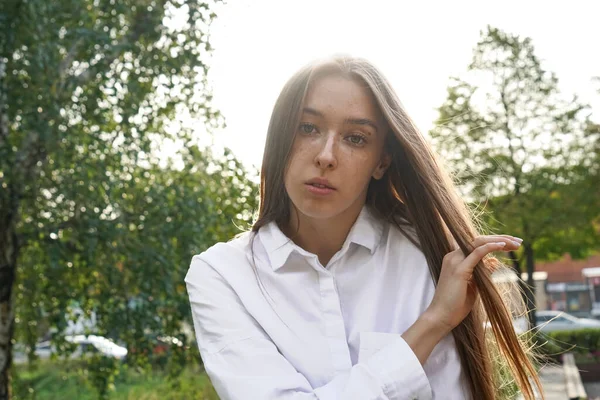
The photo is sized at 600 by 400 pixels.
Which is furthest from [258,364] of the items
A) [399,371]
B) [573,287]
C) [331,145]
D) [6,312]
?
[573,287]

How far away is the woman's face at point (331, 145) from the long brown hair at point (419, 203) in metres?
0.03

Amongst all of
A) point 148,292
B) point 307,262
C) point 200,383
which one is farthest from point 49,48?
point 200,383

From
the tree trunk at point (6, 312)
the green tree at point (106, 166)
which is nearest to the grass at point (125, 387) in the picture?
the tree trunk at point (6, 312)

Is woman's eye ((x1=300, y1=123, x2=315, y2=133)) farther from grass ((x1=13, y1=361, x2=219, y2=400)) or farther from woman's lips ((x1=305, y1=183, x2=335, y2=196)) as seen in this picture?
grass ((x1=13, y1=361, x2=219, y2=400))

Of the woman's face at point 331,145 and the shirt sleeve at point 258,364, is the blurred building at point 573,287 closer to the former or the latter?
the woman's face at point 331,145

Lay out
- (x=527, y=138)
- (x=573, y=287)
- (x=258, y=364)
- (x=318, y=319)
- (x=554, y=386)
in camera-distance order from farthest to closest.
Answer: (x=573, y=287), (x=527, y=138), (x=554, y=386), (x=318, y=319), (x=258, y=364)

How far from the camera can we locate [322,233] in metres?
2.27

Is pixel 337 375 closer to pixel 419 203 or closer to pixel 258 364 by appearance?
pixel 258 364

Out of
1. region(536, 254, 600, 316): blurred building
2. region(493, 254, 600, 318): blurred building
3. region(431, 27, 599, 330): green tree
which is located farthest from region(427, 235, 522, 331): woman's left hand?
region(536, 254, 600, 316): blurred building

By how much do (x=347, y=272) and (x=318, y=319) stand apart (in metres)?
0.18

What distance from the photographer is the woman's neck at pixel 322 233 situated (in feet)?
7.44

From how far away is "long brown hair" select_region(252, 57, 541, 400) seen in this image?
6.79 ft

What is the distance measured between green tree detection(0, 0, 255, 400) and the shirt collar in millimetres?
4732

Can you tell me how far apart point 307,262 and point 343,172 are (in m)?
0.26
